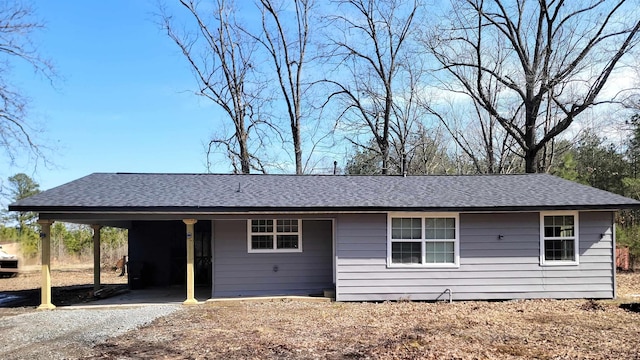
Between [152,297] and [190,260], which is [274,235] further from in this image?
[152,297]

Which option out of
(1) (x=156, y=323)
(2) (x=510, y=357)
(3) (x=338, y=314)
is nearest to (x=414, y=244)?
(3) (x=338, y=314)

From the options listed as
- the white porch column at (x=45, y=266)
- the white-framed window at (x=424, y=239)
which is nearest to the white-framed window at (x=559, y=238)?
the white-framed window at (x=424, y=239)

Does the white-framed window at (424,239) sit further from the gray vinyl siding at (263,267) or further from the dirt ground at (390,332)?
the gray vinyl siding at (263,267)

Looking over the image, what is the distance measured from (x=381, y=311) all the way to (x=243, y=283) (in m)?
3.69

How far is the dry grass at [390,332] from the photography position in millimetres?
6363

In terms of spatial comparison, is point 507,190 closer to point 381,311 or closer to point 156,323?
point 381,311

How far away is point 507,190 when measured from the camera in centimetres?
1200

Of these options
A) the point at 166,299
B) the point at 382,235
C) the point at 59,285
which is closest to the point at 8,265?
the point at 59,285

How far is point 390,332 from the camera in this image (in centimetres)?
761

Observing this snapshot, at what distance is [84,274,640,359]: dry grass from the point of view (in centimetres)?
636

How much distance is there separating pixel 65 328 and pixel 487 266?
881cm

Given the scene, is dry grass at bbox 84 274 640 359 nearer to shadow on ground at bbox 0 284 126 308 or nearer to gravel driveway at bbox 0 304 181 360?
gravel driveway at bbox 0 304 181 360

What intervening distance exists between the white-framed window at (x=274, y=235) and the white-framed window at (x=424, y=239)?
2396 mm

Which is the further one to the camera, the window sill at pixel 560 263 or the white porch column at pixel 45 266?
the window sill at pixel 560 263
